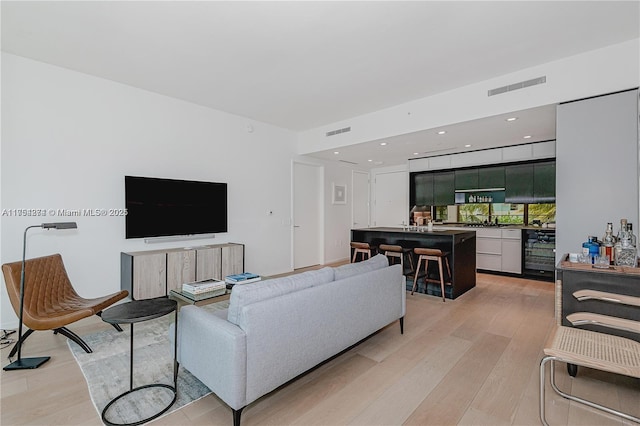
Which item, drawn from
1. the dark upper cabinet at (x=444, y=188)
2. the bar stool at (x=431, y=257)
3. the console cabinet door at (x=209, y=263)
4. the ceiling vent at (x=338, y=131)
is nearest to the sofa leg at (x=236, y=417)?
the console cabinet door at (x=209, y=263)

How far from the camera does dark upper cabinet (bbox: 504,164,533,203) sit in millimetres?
5910

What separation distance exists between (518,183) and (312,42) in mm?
5135

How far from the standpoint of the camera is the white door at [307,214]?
650 centimetres

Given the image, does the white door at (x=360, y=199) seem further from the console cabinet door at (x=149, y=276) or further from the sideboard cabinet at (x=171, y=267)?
the console cabinet door at (x=149, y=276)

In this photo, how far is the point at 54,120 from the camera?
351cm

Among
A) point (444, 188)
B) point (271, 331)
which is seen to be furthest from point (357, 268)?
point (444, 188)

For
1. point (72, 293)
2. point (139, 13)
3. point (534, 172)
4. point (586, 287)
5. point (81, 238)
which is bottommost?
point (72, 293)

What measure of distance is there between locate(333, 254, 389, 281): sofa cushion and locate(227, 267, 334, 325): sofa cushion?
32 cm

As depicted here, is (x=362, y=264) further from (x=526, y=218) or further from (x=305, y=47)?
(x=526, y=218)

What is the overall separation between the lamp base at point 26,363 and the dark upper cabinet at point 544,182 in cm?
745

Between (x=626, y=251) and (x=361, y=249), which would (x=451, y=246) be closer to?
(x=361, y=249)

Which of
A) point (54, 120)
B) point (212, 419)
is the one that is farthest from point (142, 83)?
point (212, 419)

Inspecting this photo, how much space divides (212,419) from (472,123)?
436 cm

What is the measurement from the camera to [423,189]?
744 centimetres
